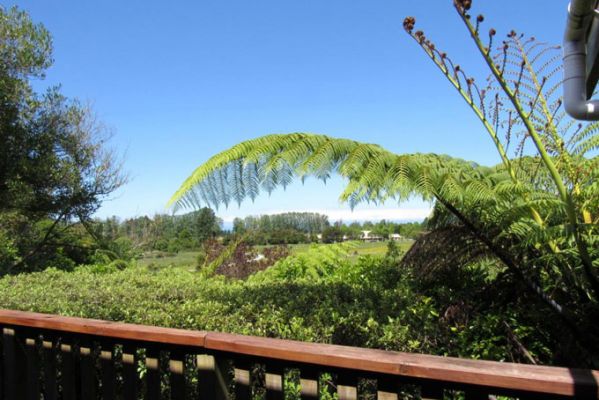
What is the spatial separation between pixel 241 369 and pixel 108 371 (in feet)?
2.36

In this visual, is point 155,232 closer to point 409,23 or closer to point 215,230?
point 215,230

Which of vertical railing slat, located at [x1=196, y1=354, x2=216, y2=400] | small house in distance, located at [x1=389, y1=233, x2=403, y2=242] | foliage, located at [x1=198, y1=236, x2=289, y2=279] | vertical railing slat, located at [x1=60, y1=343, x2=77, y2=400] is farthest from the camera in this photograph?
foliage, located at [x1=198, y1=236, x2=289, y2=279]

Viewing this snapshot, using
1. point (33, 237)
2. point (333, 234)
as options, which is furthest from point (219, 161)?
point (33, 237)

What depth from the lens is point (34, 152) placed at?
7805 millimetres

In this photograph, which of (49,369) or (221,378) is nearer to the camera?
(221,378)

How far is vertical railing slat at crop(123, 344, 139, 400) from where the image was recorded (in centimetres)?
178

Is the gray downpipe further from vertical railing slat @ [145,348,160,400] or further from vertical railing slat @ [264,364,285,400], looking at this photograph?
vertical railing slat @ [145,348,160,400]

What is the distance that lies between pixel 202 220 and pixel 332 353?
315 inches

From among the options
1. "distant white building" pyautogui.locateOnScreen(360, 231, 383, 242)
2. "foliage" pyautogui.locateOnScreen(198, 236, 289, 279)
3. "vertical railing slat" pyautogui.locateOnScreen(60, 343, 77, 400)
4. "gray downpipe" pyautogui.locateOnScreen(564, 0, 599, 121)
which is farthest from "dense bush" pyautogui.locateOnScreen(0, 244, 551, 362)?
"distant white building" pyautogui.locateOnScreen(360, 231, 383, 242)

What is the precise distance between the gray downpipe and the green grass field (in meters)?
2.49

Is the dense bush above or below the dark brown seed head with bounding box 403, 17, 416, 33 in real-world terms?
below

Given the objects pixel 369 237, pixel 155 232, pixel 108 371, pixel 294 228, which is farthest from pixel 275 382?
pixel 155 232

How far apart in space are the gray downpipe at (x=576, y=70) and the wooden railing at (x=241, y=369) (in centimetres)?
110

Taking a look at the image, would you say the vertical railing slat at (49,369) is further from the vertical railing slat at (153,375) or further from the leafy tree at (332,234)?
the leafy tree at (332,234)
